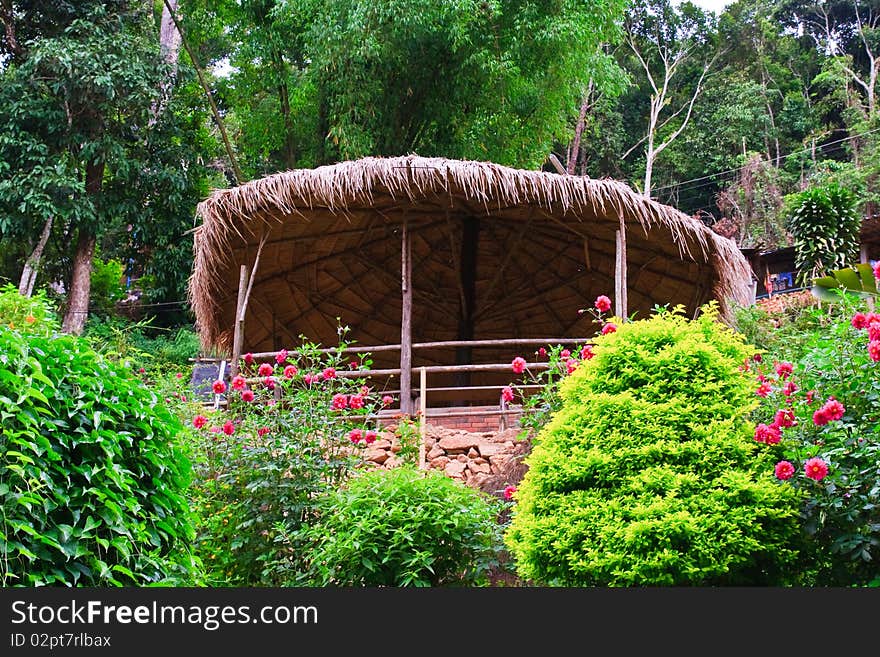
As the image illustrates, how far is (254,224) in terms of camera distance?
307 inches

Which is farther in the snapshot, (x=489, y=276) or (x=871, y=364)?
(x=489, y=276)

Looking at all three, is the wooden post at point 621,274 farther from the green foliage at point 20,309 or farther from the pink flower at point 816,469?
the green foliage at point 20,309

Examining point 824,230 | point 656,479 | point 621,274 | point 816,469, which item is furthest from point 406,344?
point 824,230

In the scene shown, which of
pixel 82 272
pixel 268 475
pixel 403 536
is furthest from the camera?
pixel 82 272

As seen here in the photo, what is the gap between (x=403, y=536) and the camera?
12.4 ft

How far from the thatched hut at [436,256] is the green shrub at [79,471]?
15.1 ft

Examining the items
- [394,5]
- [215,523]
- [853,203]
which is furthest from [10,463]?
[853,203]

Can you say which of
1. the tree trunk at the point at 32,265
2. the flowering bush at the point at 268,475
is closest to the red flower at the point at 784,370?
the flowering bush at the point at 268,475

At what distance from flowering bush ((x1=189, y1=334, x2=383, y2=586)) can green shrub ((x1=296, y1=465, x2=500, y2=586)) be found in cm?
28

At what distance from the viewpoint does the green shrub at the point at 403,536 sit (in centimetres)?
384

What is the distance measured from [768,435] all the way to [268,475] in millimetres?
2248

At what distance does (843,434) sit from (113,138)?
1243 centimetres

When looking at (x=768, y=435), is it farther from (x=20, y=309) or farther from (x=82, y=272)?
(x=82, y=272)

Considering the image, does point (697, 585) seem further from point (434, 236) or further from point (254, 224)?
point (434, 236)
